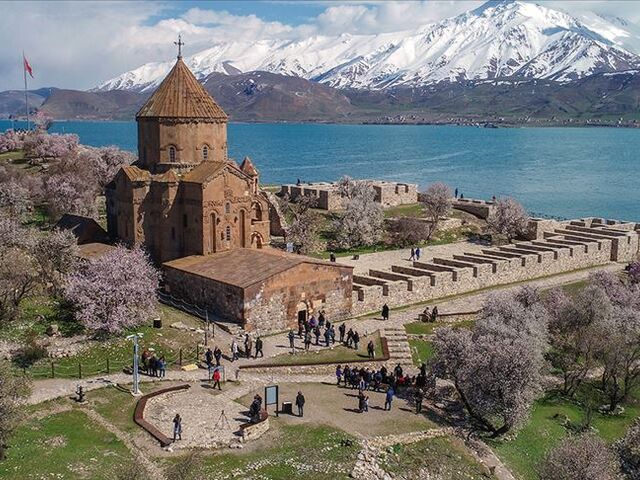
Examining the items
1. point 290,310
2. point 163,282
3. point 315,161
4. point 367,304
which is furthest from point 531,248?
point 315,161

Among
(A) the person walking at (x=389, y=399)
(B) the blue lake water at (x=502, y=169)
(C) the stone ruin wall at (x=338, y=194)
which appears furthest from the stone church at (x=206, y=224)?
(B) the blue lake water at (x=502, y=169)

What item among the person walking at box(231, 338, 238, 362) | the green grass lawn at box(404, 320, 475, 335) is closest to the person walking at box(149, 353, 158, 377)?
the person walking at box(231, 338, 238, 362)

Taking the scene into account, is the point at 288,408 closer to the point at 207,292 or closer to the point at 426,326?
the point at 207,292

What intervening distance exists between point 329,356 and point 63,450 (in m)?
12.4

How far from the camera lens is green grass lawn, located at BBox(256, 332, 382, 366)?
30844 mm

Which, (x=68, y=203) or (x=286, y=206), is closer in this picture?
(x=68, y=203)

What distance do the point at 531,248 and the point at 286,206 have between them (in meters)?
20.1

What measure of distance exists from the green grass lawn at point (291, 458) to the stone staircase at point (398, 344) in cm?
853

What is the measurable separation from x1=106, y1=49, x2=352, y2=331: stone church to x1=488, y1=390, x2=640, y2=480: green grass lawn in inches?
440

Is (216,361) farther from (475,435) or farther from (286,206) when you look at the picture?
(286,206)

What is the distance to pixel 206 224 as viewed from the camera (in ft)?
125

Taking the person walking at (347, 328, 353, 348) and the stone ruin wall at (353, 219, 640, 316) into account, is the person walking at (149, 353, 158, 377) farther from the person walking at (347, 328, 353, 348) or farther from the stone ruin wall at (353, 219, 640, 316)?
the stone ruin wall at (353, 219, 640, 316)

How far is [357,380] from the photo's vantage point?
29000 millimetres

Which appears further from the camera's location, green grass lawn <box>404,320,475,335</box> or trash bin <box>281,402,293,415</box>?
green grass lawn <box>404,320,475,335</box>
